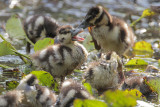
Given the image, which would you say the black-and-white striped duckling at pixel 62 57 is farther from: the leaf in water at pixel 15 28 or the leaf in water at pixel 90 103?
the leaf in water at pixel 90 103

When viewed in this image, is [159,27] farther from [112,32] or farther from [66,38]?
[66,38]

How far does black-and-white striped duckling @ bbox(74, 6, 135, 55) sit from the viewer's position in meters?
4.33

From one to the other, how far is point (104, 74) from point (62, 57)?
48 cm

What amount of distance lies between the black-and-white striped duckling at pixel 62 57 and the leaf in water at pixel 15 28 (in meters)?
0.95

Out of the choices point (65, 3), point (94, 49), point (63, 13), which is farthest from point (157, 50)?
point (65, 3)

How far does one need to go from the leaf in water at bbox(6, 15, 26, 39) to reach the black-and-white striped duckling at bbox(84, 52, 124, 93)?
1.47m

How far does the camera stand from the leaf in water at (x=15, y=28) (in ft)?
16.0

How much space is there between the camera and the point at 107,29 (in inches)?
173

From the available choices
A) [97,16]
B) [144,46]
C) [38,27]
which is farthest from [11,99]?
[144,46]

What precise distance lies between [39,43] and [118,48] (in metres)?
0.92

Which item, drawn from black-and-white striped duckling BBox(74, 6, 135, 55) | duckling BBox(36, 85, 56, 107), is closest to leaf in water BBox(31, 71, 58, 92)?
duckling BBox(36, 85, 56, 107)

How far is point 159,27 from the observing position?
6.84 metres

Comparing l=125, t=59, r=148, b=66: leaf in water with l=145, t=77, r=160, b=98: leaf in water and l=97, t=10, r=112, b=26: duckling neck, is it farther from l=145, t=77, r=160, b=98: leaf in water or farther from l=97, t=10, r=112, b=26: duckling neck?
l=145, t=77, r=160, b=98: leaf in water

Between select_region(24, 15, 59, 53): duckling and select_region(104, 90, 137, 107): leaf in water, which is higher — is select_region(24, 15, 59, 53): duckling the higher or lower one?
the lower one
